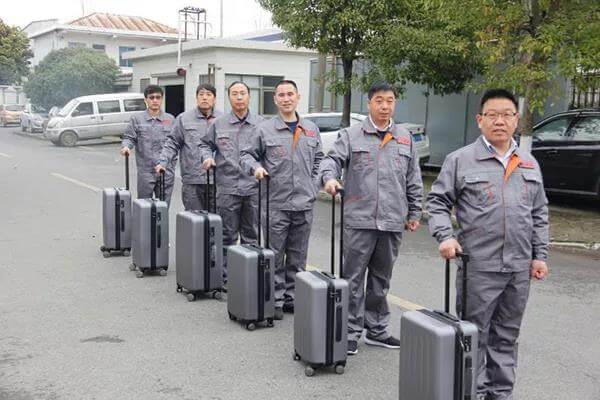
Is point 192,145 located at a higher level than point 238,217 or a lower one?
higher

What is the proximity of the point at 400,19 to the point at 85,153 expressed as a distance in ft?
40.7

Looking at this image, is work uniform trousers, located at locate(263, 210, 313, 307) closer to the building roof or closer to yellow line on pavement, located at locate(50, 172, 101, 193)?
yellow line on pavement, located at locate(50, 172, 101, 193)

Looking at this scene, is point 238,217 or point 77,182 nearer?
point 238,217

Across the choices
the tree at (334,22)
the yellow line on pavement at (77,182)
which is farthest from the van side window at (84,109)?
the tree at (334,22)

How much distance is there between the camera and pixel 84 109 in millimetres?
25391

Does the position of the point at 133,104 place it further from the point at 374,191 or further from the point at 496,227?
the point at 496,227

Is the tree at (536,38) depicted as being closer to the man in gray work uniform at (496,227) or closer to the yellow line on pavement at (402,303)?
the yellow line on pavement at (402,303)

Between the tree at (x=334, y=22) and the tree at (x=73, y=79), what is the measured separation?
21455 mm

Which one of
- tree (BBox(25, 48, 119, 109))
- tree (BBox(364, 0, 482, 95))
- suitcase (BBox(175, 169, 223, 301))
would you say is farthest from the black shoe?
tree (BBox(25, 48, 119, 109))

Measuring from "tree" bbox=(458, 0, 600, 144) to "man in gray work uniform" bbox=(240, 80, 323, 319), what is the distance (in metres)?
4.55

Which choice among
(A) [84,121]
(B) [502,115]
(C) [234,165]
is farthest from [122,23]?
(B) [502,115]

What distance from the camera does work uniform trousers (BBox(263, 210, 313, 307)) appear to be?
5461 millimetres

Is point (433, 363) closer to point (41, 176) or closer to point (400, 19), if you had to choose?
point (400, 19)

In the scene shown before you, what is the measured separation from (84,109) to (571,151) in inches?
730
